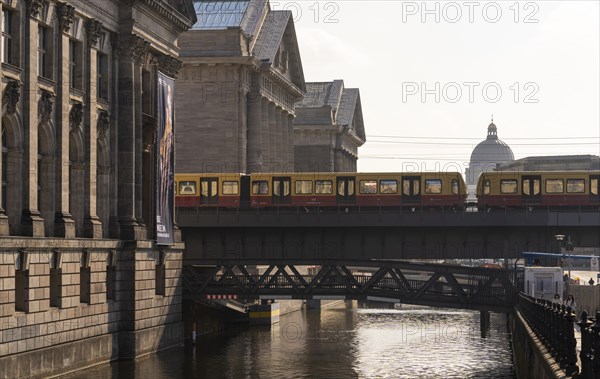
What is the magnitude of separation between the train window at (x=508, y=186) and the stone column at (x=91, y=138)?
36.3 meters

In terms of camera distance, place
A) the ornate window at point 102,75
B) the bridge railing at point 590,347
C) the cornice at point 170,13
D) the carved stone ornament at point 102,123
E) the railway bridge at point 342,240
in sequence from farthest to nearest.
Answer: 1. the railway bridge at point 342,240
2. the cornice at point 170,13
3. the ornate window at point 102,75
4. the carved stone ornament at point 102,123
5. the bridge railing at point 590,347

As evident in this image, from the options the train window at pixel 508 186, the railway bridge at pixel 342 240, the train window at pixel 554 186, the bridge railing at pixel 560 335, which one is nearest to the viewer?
the bridge railing at pixel 560 335

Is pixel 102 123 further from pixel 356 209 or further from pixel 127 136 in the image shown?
pixel 356 209

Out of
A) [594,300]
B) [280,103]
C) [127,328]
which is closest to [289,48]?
[280,103]

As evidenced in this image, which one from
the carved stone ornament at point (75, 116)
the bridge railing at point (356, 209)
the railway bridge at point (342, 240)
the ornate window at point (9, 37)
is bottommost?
the railway bridge at point (342, 240)

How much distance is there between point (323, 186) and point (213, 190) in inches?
322

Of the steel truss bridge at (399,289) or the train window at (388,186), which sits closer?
the steel truss bridge at (399,289)

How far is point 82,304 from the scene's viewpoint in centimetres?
6059

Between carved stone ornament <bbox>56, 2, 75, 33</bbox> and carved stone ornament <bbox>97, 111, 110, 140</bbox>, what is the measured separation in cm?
715

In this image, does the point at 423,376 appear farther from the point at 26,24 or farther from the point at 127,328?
the point at 26,24

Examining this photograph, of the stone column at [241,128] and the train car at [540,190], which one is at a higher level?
the stone column at [241,128]

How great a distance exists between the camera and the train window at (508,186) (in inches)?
3536

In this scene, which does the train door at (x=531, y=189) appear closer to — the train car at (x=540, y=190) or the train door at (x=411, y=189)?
the train car at (x=540, y=190)

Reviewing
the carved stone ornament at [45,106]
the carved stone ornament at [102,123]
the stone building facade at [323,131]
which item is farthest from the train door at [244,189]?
the stone building facade at [323,131]
